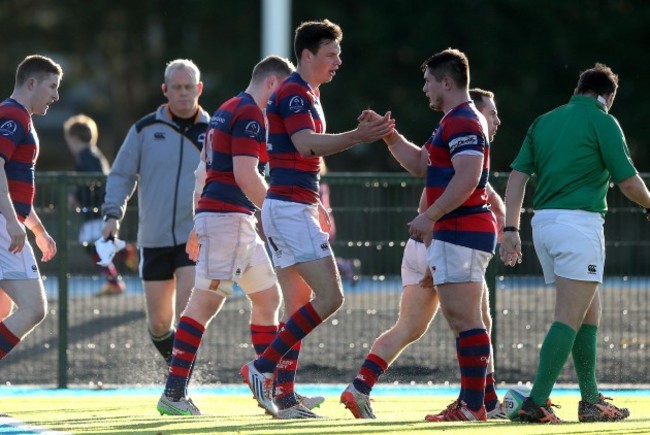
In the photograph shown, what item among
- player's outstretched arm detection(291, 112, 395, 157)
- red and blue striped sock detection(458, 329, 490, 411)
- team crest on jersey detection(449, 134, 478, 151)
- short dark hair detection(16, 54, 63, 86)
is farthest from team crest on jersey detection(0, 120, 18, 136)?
red and blue striped sock detection(458, 329, 490, 411)

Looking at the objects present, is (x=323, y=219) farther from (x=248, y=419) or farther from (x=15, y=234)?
(x=15, y=234)

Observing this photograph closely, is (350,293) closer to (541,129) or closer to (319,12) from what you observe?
(541,129)

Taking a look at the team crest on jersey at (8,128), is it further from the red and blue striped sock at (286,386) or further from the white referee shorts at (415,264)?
the white referee shorts at (415,264)

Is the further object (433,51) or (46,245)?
(433,51)

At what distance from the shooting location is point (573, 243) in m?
8.23

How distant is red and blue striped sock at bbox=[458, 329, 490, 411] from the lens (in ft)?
26.9

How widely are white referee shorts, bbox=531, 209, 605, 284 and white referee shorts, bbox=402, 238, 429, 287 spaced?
833 millimetres

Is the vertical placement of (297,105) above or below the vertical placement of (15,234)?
above

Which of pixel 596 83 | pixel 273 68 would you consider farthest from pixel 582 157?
pixel 273 68

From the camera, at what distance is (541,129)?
27.7 ft

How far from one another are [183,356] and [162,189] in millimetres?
1946

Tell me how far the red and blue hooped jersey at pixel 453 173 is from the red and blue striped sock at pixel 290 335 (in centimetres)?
83

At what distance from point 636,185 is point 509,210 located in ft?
2.31

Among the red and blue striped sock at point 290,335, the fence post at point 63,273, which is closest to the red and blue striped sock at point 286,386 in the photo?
the red and blue striped sock at point 290,335
